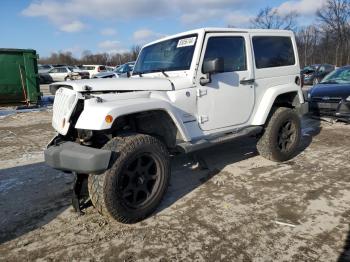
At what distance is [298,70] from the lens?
19.7 feet

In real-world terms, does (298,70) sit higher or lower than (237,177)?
higher

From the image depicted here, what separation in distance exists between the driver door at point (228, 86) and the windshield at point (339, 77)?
5103 millimetres

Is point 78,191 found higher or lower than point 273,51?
lower

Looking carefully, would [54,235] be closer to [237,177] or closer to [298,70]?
[237,177]

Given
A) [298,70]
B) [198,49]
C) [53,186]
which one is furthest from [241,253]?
[298,70]

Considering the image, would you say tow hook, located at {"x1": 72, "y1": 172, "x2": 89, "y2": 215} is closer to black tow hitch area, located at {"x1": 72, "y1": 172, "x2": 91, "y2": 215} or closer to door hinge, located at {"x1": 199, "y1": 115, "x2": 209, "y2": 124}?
black tow hitch area, located at {"x1": 72, "y1": 172, "x2": 91, "y2": 215}

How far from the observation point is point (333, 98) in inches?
326

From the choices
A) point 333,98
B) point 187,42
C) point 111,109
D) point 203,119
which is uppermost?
point 187,42

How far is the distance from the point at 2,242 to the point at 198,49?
3.12 meters

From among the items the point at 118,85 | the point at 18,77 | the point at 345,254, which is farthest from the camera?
the point at 18,77

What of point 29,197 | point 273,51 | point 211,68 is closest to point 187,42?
point 211,68

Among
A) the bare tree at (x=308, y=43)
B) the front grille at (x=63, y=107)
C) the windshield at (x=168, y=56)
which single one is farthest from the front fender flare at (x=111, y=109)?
the bare tree at (x=308, y=43)

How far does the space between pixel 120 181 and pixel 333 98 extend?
6638 millimetres

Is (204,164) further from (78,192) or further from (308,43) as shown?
(308,43)
